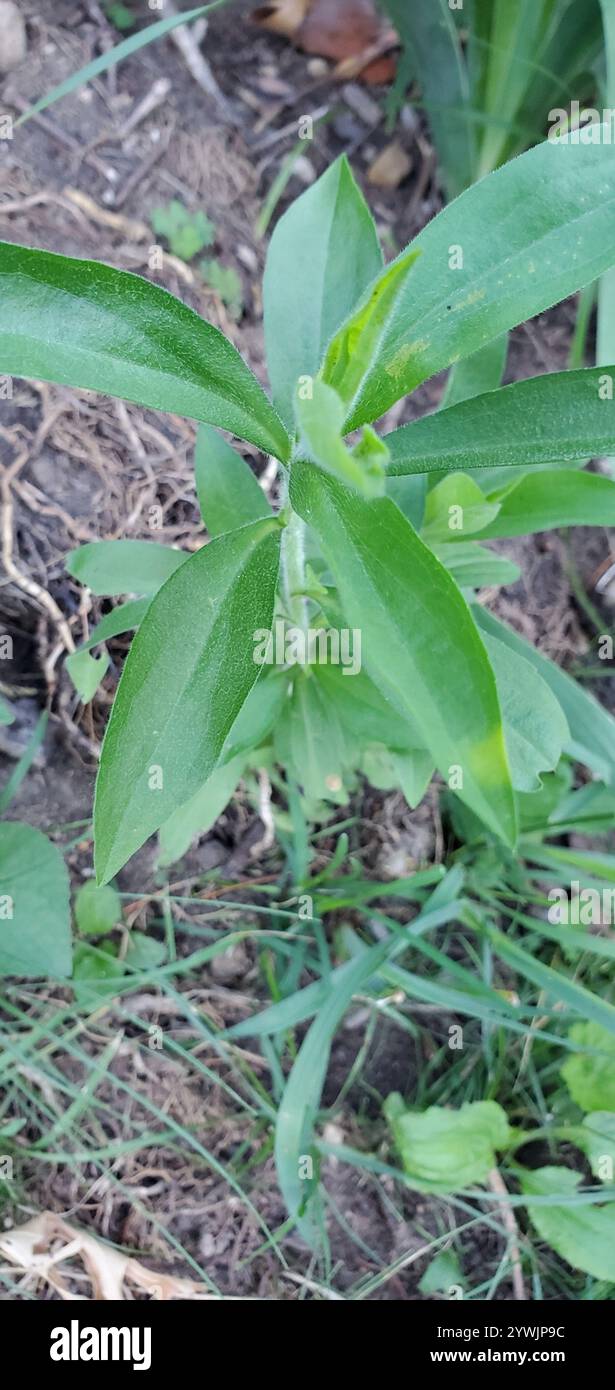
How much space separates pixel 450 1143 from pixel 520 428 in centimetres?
126

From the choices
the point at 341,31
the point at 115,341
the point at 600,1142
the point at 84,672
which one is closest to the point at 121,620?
the point at 84,672

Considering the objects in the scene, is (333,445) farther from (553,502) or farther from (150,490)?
(150,490)

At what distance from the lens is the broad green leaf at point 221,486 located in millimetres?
1317

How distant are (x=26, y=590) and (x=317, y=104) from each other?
127cm

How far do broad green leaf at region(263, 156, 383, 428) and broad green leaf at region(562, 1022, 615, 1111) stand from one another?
1.27 meters

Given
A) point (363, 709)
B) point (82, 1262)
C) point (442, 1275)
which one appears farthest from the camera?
point (442, 1275)

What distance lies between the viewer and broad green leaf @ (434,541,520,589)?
1355mm

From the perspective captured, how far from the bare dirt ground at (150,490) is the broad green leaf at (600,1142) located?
25 cm

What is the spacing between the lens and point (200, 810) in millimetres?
1503

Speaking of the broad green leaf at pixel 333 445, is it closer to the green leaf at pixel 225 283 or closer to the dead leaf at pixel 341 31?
the green leaf at pixel 225 283

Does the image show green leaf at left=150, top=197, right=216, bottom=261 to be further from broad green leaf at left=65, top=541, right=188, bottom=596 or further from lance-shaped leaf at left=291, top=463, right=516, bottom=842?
lance-shaped leaf at left=291, top=463, right=516, bottom=842

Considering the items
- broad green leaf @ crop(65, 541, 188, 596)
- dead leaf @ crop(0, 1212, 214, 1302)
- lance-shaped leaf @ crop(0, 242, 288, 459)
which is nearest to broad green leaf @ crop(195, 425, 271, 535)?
broad green leaf @ crop(65, 541, 188, 596)

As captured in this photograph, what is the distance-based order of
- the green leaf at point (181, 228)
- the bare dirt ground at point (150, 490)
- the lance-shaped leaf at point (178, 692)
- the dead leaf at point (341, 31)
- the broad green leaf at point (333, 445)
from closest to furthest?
the broad green leaf at point (333, 445), the lance-shaped leaf at point (178, 692), the bare dirt ground at point (150, 490), the green leaf at point (181, 228), the dead leaf at point (341, 31)

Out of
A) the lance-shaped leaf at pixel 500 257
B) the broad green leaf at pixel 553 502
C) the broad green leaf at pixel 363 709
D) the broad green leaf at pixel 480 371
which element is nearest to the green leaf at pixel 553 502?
the broad green leaf at pixel 553 502
